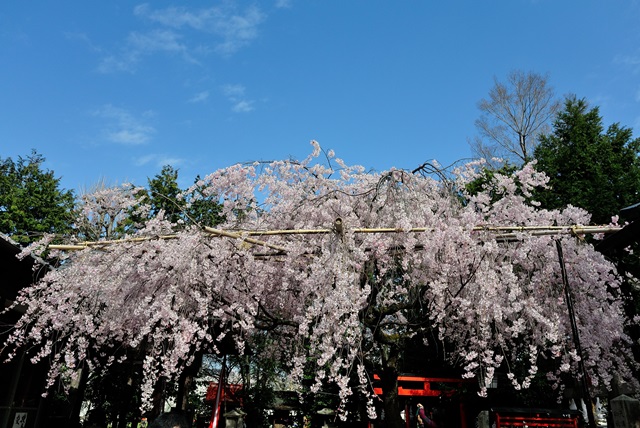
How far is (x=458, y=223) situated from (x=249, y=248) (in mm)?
3084

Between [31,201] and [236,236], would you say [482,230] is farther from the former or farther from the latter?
[31,201]

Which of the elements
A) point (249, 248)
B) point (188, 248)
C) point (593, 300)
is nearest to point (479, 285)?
point (593, 300)

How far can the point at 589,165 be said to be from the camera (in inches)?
511

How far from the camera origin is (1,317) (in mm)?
7305

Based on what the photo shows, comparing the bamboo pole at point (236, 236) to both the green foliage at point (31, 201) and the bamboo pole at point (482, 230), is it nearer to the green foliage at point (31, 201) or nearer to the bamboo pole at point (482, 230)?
the bamboo pole at point (482, 230)

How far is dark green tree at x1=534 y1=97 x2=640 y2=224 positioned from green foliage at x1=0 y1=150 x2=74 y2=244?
20.7 m

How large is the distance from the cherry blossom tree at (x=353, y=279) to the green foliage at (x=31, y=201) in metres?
16.3

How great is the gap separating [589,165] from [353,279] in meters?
11.4

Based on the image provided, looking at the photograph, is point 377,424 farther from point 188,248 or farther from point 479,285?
point 188,248

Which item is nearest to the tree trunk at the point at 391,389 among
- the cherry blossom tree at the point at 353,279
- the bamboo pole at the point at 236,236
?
the cherry blossom tree at the point at 353,279

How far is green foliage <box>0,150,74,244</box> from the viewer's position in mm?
21141

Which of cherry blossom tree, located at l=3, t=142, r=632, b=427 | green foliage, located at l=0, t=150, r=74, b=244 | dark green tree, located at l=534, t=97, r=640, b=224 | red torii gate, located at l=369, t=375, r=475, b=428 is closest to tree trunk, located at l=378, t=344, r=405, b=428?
cherry blossom tree, located at l=3, t=142, r=632, b=427

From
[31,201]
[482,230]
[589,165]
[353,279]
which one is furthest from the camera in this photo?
[31,201]

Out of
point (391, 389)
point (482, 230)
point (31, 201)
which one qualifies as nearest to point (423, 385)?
point (391, 389)
